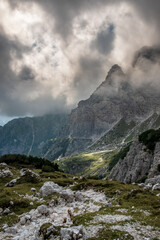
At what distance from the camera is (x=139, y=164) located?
107062 millimetres

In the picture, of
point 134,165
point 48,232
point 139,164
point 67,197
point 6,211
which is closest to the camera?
point 48,232

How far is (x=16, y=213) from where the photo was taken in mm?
25031

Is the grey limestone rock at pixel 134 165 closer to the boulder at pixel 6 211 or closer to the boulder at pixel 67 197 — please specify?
the boulder at pixel 67 197

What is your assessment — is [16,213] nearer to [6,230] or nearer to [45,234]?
[6,230]

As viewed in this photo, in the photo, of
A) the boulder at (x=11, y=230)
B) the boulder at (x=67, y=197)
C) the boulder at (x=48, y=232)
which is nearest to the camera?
the boulder at (x=48, y=232)

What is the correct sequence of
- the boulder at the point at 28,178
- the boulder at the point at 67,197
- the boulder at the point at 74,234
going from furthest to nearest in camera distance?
the boulder at the point at 28,178
the boulder at the point at 67,197
the boulder at the point at 74,234

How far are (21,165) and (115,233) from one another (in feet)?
334

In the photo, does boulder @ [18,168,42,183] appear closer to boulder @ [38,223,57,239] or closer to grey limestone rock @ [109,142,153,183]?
boulder @ [38,223,57,239]

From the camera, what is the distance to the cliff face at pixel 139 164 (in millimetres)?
94625

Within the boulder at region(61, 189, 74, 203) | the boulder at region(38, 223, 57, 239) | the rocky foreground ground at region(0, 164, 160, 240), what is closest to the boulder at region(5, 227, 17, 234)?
the rocky foreground ground at region(0, 164, 160, 240)

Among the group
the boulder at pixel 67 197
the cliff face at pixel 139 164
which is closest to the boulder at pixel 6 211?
the boulder at pixel 67 197

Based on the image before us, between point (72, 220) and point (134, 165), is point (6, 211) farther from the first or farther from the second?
point (134, 165)

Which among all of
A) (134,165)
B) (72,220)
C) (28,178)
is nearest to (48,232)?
(72,220)

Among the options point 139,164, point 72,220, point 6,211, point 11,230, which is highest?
point 6,211
